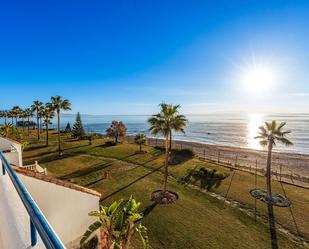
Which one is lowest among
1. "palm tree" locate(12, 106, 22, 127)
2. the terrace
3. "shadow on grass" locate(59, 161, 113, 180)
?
"shadow on grass" locate(59, 161, 113, 180)

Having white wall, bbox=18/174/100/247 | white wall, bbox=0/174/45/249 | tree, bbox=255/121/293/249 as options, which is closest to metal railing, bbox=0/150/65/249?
white wall, bbox=0/174/45/249

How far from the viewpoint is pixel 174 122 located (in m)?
18.4

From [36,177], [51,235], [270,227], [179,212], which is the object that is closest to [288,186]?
[270,227]

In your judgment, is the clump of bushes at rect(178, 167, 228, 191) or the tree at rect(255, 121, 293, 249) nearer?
the tree at rect(255, 121, 293, 249)

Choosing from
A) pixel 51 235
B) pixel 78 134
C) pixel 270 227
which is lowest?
pixel 270 227

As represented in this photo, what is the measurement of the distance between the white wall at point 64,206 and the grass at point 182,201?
5148 millimetres

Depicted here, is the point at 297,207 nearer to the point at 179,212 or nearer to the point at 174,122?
the point at 179,212

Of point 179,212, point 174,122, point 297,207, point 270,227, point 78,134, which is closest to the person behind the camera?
point 270,227

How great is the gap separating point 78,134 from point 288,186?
48090mm

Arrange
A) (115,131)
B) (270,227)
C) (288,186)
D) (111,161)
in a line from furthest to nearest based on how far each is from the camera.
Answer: (115,131) → (111,161) → (288,186) → (270,227)

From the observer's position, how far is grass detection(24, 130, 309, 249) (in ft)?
42.0

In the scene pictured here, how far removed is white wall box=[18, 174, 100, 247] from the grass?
16.9 feet

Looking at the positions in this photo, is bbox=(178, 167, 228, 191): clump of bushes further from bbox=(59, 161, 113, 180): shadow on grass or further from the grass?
bbox=(59, 161, 113, 180): shadow on grass

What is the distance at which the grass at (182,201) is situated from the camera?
12797 millimetres
